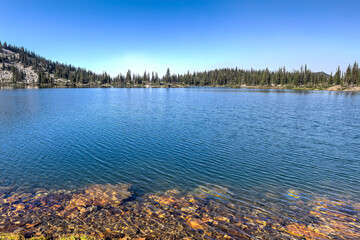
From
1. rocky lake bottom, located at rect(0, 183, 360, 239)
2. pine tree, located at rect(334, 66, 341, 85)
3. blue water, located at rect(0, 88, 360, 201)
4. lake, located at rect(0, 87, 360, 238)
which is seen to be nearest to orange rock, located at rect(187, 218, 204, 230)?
rocky lake bottom, located at rect(0, 183, 360, 239)

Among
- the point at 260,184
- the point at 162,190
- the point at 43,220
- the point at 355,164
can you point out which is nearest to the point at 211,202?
the point at 162,190

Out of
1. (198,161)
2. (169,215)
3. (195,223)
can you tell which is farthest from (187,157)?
(195,223)

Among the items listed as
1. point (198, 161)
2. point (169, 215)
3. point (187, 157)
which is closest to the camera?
point (169, 215)

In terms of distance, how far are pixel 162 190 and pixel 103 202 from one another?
4238 millimetres

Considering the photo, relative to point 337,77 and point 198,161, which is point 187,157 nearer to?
point 198,161

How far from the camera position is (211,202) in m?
13.5

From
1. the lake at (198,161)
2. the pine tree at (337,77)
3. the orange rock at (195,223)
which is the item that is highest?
the pine tree at (337,77)

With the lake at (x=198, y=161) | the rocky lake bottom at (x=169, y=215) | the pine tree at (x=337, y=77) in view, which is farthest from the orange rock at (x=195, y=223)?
the pine tree at (x=337, y=77)

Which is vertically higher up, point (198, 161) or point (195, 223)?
point (198, 161)

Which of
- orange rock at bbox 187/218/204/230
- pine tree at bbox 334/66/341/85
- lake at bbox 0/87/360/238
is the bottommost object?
orange rock at bbox 187/218/204/230

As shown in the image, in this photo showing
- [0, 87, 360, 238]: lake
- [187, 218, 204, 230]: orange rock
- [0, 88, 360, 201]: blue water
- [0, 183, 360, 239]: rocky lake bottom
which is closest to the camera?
[0, 183, 360, 239]: rocky lake bottom

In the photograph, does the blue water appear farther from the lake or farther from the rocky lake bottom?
the rocky lake bottom

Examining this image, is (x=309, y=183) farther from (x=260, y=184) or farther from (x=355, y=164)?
(x=355, y=164)

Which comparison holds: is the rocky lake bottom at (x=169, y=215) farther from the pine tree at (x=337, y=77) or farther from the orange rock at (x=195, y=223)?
the pine tree at (x=337, y=77)
